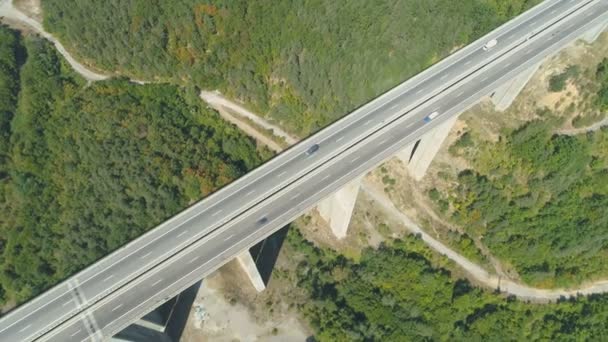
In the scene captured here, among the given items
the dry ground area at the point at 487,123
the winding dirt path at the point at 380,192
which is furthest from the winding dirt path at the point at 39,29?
the dry ground area at the point at 487,123

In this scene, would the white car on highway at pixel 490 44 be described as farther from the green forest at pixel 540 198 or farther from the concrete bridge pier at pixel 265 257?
the concrete bridge pier at pixel 265 257

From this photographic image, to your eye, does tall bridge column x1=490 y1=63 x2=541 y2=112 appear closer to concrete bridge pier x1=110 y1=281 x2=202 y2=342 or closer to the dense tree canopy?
the dense tree canopy

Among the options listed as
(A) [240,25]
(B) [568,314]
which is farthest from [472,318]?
(A) [240,25]

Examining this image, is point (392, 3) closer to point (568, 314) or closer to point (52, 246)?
point (568, 314)

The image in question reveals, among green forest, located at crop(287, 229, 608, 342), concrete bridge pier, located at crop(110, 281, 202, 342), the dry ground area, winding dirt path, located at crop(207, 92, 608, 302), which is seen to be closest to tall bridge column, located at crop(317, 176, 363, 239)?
green forest, located at crop(287, 229, 608, 342)

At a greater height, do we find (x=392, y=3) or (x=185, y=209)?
(x=392, y=3)

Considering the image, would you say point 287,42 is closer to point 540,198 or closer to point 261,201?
point 261,201
